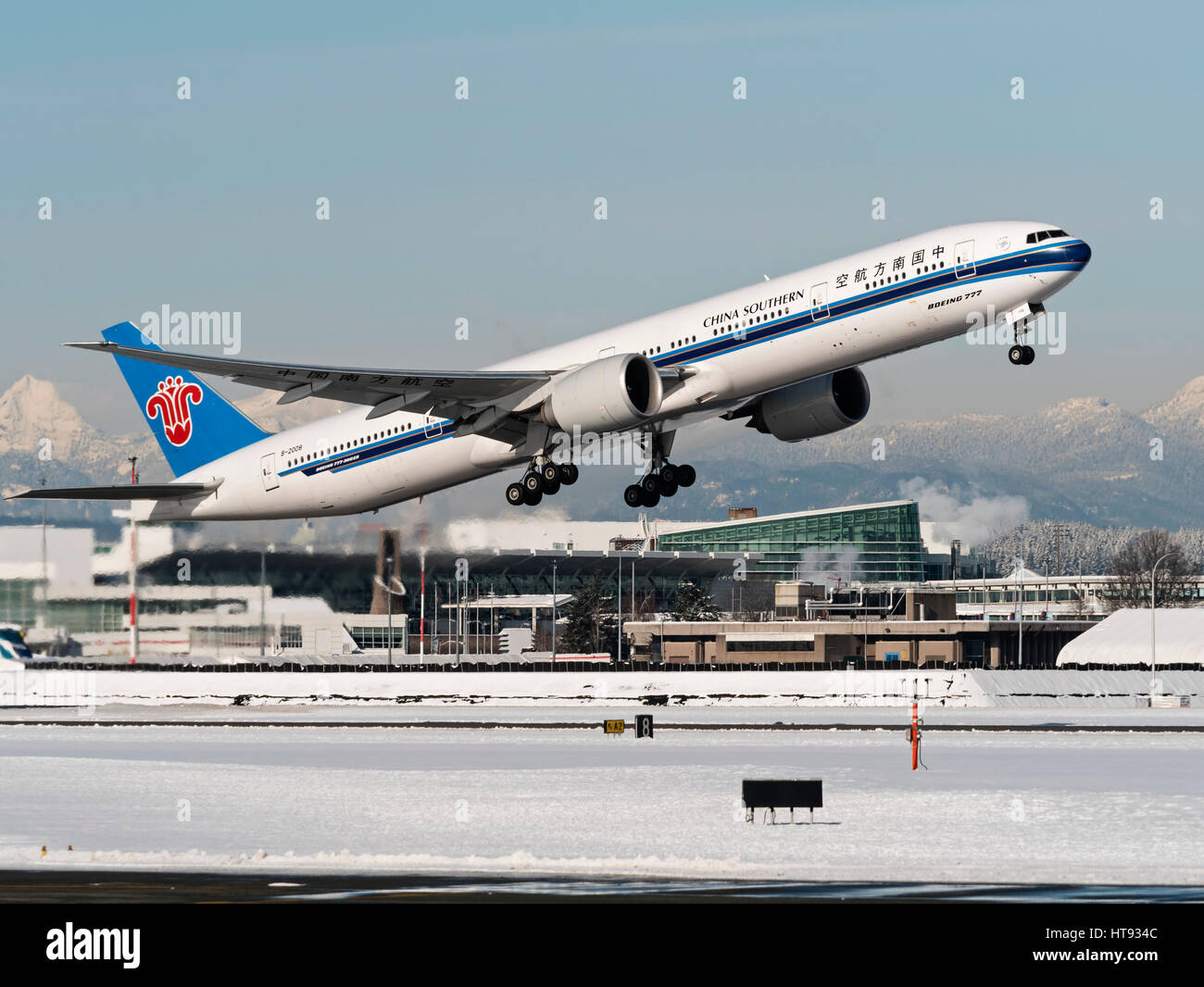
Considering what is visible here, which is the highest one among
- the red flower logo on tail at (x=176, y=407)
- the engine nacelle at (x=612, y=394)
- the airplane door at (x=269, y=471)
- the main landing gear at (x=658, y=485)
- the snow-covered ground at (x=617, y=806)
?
the red flower logo on tail at (x=176, y=407)

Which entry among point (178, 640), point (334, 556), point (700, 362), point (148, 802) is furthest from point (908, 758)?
point (178, 640)

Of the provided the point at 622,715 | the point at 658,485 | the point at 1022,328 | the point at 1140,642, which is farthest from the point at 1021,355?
the point at 1140,642

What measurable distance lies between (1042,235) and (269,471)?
98.2 feet

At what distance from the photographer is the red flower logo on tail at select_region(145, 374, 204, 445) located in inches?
2463

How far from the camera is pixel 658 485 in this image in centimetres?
5159

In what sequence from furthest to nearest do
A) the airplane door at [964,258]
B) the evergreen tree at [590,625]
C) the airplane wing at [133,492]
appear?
1. the evergreen tree at [590,625]
2. the airplane wing at [133,492]
3. the airplane door at [964,258]

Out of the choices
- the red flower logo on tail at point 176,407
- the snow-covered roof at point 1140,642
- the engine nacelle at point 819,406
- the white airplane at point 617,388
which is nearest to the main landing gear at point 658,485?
the white airplane at point 617,388

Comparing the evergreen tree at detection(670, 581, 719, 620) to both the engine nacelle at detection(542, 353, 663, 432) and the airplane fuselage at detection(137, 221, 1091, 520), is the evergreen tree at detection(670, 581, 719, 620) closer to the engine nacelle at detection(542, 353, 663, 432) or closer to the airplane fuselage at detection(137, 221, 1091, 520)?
the airplane fuselage at detection(137, 221, 1091, 520)

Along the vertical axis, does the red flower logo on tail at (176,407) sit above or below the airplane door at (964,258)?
below

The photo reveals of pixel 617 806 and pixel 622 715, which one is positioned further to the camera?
pixel 622 715

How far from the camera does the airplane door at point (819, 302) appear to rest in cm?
4266

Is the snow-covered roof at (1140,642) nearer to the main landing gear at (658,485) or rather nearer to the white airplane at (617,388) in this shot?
the main landing gear at (658,485)

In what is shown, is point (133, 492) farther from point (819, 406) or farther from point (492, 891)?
point (492, 891)
